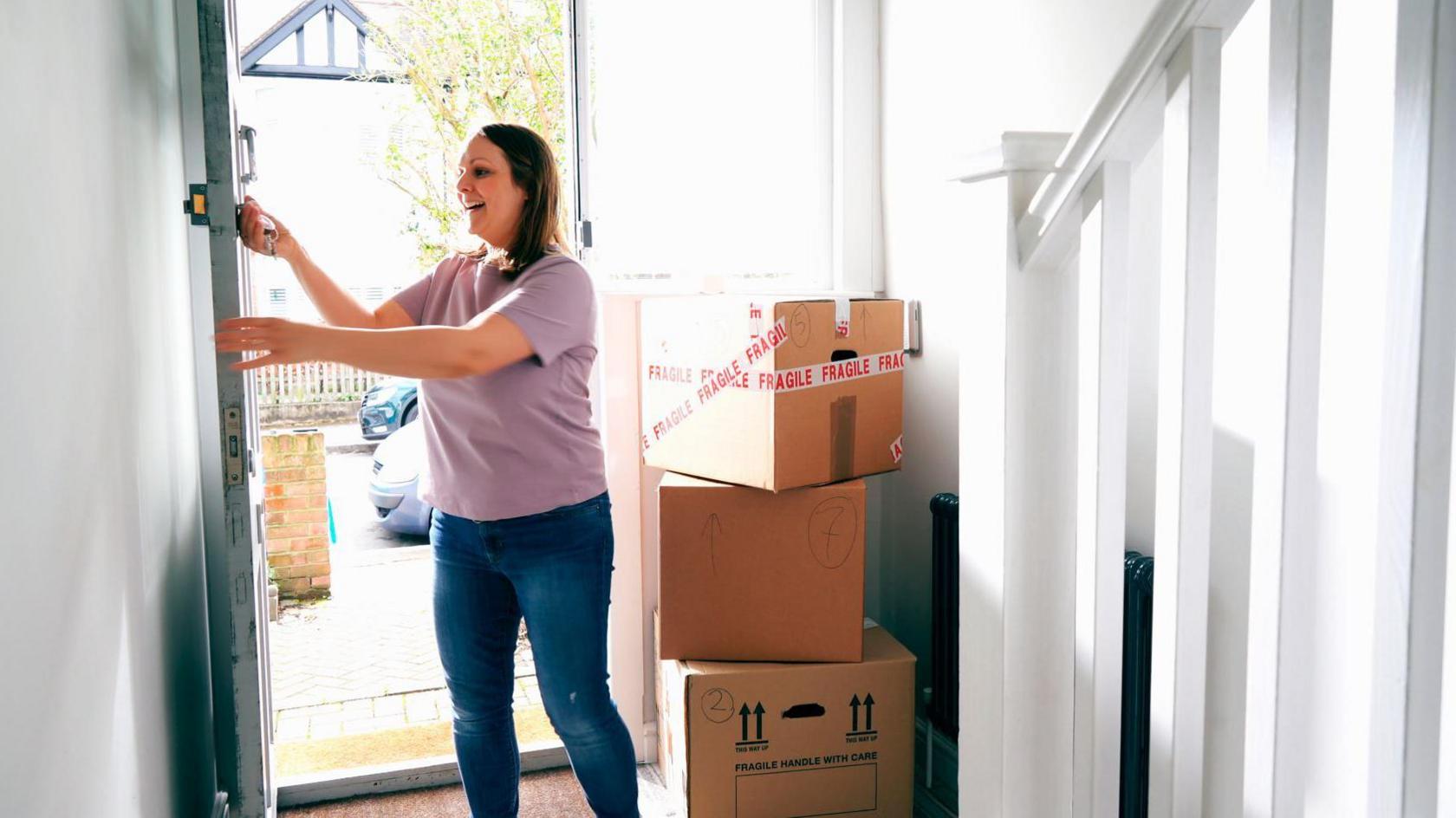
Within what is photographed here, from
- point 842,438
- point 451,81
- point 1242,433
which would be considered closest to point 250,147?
point 842,438

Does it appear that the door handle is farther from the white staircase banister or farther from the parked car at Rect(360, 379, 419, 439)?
the parked car at Rect(360, 379, 419, 439)

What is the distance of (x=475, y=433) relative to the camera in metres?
1.75

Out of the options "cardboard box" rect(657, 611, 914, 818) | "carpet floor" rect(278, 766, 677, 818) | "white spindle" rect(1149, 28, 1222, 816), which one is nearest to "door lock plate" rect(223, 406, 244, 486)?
"cardboard box" rect(657, 611, 914, 818)

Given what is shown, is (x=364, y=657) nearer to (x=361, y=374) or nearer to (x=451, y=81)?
(x=451, y=81)

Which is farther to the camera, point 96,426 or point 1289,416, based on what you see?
point 96,426

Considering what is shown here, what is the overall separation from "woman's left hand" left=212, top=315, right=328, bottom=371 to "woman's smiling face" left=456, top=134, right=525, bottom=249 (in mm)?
446

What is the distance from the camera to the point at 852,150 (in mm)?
2752

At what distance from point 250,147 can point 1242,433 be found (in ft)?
6.18

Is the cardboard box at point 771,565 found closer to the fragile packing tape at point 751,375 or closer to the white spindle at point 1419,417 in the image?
the fragile packing tape at point 751,375

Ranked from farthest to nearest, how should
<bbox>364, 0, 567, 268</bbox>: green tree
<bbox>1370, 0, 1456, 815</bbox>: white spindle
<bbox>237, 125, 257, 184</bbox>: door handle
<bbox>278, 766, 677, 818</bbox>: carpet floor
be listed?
<bbox>364, 0, 567, 268</bbox>: green tree
<bbox>278, 766, 677, 818</bbox>: carpet floor
<bbox>237, 125, 257, 184</bbox>: door handle
<bbox>1370, 0, 1456, 815</bbox>: white spindle

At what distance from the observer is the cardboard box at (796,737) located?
2.15 metres

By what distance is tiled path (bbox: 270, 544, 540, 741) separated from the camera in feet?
10.8

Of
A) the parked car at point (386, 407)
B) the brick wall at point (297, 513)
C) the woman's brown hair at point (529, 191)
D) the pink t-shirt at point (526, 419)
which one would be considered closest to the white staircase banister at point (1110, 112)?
the pink t-shirt at point (526, 419)

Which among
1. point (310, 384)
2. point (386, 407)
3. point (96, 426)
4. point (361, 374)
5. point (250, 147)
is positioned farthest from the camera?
point (361, 374)
